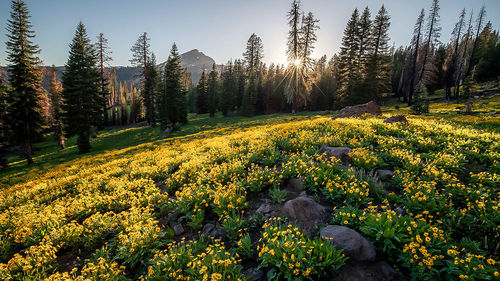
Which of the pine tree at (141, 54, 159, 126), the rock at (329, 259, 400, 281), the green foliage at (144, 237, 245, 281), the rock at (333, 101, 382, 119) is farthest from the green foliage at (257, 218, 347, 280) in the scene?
the pine tree at (141, 54, 159, 126)

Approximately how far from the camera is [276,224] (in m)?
4.42

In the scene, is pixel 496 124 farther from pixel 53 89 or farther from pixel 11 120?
pixel 53 89

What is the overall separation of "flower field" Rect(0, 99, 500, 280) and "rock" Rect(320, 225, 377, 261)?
9.7 inches

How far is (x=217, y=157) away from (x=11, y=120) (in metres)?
28.0

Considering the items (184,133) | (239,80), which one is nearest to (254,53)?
(239,80)

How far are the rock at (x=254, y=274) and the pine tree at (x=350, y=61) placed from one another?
3359 cm

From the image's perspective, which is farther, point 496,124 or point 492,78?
point 492,78

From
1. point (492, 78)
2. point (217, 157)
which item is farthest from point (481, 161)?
point (492, 78)

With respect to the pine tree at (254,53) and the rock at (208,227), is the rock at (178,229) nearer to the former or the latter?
the rock at (208,227)

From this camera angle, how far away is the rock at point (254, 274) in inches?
144

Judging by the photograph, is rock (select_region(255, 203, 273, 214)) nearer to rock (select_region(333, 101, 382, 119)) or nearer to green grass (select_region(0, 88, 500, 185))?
rock (select_region(333, 101, 382, 119))

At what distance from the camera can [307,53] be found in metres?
31.6

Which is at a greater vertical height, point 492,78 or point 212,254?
point 492,78

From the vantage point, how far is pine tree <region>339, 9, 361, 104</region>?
31484 millimetres
